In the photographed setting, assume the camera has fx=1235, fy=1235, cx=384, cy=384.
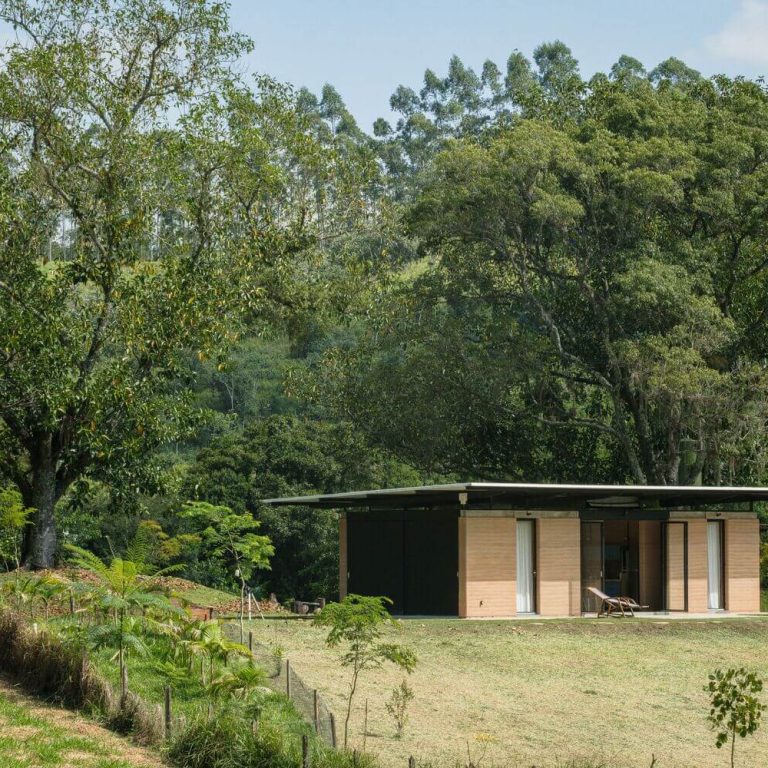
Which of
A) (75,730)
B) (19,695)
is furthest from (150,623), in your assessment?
(75,730)

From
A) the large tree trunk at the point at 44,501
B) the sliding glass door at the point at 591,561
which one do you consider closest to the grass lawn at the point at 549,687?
the sliding glass door at the point at 591,561

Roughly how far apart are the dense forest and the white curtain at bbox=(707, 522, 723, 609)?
15.8 ft

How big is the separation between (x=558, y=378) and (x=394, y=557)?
14.3 m

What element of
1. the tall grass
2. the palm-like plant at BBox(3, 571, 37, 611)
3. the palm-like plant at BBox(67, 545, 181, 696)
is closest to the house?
the palm-like plant at BBox(3, 571, 37, 611)

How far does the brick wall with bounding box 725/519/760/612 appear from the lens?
91.6 ft

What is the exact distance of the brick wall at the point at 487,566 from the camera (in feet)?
79.5

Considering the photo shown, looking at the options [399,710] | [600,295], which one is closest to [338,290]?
[600,295]

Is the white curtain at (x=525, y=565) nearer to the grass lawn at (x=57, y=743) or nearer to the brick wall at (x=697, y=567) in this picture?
the brick wall at (x=697, y=567)

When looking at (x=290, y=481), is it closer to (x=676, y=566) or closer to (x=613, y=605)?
(x=676, y=566)

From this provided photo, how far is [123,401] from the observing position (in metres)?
23.0

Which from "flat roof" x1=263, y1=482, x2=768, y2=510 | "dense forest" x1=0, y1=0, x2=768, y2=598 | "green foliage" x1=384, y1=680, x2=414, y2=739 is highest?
"dense forest" x1=0, y1=0, x2=768, y2=598

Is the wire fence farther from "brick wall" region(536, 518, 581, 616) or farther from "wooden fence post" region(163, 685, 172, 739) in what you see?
"brick wall" region(536, 518, 581, 616)

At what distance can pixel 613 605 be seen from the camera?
25953 millimetres

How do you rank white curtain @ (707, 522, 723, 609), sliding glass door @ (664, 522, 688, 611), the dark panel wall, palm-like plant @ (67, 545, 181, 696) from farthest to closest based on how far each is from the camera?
white curtain @ (707, 522, 723, 609)
sliding glass door @ (664, 522, 688, 611)
the dark panel wall
palm-like plant @ (67, 545, 181, 696)
